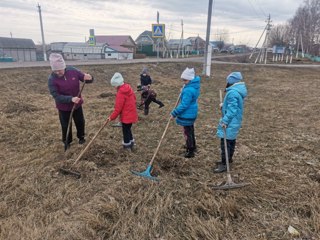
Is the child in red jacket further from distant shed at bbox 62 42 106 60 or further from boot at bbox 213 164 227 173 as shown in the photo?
distant shed at bbox 62 42 106 60

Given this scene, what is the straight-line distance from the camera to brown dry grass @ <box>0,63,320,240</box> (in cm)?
274

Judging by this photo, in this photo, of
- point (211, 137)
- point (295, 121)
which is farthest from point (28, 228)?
point (295, 121)

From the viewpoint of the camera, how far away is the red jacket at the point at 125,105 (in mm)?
4207

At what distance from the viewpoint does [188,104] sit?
4012mm

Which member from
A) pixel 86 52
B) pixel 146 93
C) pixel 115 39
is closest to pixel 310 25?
pixel 115 39

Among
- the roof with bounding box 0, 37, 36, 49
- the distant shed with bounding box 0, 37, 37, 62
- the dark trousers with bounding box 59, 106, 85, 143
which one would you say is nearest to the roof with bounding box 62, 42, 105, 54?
the distant shed with bounding box 0, 37, 37, 62

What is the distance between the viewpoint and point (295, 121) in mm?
6957

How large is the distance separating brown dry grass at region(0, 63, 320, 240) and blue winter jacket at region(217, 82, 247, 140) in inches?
29.2

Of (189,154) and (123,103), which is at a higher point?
(123,103)

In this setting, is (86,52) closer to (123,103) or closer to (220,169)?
(123,103)

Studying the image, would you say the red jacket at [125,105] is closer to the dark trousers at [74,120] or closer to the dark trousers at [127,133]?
the dark trousers at [127,133]

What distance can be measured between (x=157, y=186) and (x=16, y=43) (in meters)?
50.6

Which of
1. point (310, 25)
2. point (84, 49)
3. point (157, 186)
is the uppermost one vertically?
point (310, 25)

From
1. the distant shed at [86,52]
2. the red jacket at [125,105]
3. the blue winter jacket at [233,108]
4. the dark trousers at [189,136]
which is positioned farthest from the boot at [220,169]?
the distant shed at [86,52]
